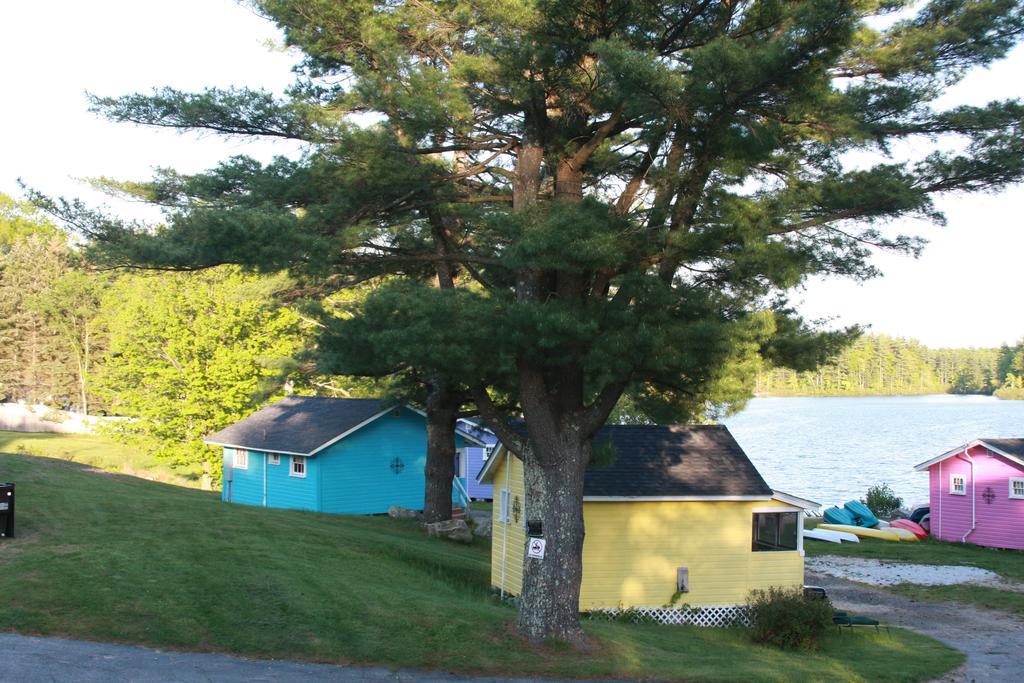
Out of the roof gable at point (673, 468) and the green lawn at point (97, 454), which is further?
the green lawn at point (97, 454)

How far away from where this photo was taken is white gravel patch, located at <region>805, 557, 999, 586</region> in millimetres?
25281

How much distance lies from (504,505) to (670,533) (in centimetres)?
351

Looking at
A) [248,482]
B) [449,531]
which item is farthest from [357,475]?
[449,531]

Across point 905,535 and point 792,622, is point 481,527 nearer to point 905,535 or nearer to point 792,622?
point 792,622

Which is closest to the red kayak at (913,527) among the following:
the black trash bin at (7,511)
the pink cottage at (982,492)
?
the pink cottage at (982,492)

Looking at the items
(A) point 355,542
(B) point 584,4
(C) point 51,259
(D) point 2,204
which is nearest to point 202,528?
(A) point 355,542

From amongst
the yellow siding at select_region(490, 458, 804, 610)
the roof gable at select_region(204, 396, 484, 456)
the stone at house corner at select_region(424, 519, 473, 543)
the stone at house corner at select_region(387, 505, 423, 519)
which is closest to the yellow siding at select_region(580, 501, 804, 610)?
the yellow siding at select_region(490, 458, 804, 610)

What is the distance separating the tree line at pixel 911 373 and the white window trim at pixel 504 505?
478ft

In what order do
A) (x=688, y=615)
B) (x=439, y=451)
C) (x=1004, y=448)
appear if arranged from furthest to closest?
(x=1004, y=448), (x=439, y=451), (x=688, y=615)

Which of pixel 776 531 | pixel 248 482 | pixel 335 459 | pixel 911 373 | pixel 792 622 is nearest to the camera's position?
pixel 792 622

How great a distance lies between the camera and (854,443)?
8081 centimetres

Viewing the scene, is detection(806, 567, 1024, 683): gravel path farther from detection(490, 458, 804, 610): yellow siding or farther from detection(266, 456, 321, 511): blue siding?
detection(266, 456, 321, 511): blue siding

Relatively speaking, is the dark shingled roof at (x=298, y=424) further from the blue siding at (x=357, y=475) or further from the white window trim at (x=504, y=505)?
the white window trim at (x=504, y=505)

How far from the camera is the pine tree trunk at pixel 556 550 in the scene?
518 inches
